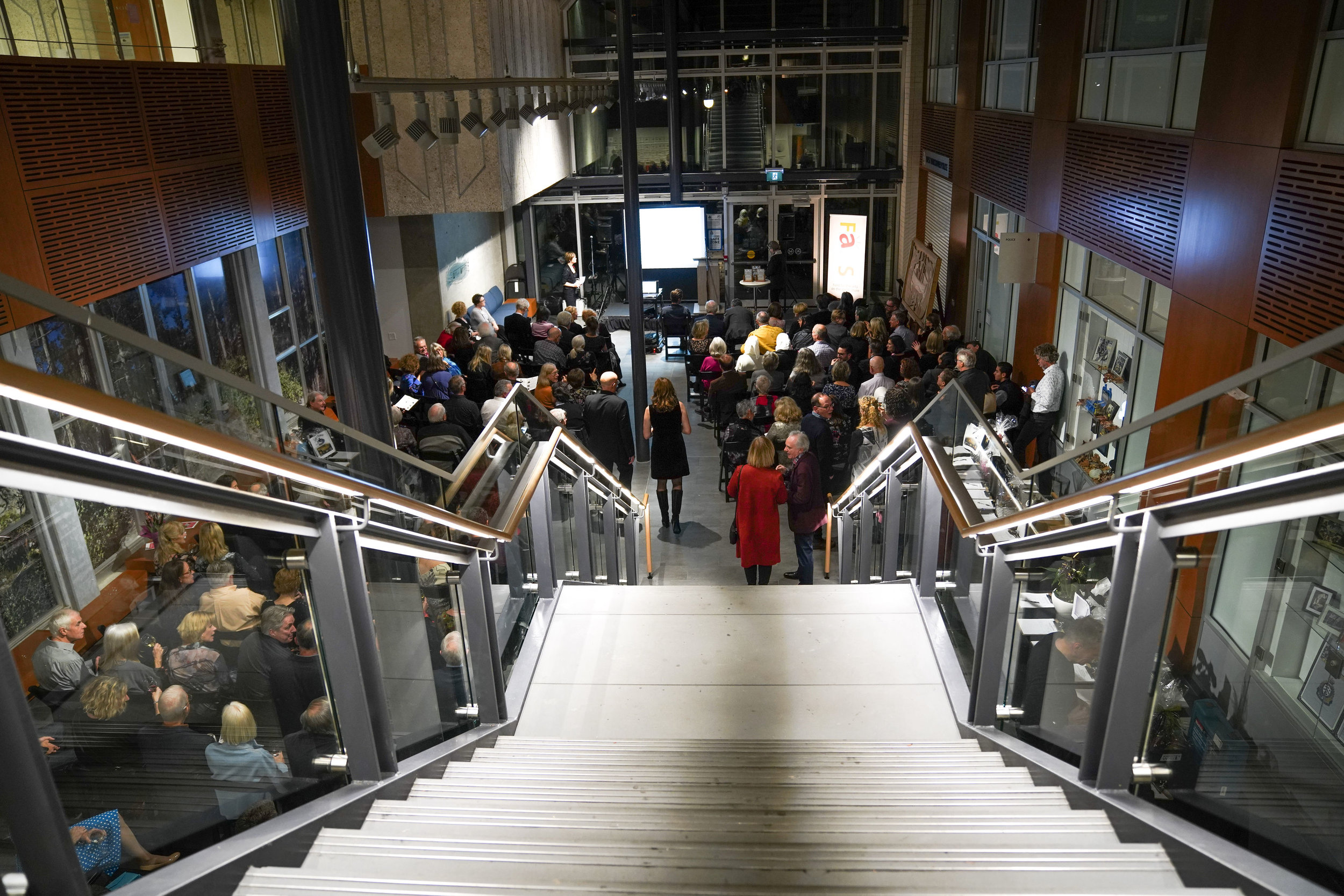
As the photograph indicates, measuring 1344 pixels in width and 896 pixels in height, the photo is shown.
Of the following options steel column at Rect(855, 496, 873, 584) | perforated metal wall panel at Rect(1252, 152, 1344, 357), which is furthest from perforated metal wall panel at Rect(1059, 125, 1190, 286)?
steel column at Rect(855, 496, 873, 584)

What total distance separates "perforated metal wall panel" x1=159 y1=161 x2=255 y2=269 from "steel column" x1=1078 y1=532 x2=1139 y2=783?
734 cm

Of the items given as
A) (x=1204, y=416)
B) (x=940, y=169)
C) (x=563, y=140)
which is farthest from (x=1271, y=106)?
(x=563, y=140)

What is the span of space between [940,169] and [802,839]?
13.8m

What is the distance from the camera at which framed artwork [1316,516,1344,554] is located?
366 centimetres

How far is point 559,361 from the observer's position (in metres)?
11.3

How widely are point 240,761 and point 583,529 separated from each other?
3.27 meters

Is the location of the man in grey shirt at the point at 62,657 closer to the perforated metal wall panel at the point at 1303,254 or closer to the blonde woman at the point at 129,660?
the blonde woman at the point at 129,660

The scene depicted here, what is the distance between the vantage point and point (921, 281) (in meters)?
15.1

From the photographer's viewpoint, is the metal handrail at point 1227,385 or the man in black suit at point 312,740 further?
the man in black suit at point 312,740

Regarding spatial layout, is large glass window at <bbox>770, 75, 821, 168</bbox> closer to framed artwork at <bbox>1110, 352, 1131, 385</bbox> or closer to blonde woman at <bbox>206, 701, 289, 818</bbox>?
framed artwork at <bbox>1110, 352, 1131, 385</bbox>

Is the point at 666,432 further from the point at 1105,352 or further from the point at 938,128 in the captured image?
the point at 938,128

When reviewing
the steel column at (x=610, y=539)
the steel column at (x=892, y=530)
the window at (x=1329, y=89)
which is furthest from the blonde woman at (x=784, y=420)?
the window at (x=1329, y=89)

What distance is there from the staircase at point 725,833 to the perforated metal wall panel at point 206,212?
6.11 meters

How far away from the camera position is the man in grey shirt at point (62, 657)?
260 cm
